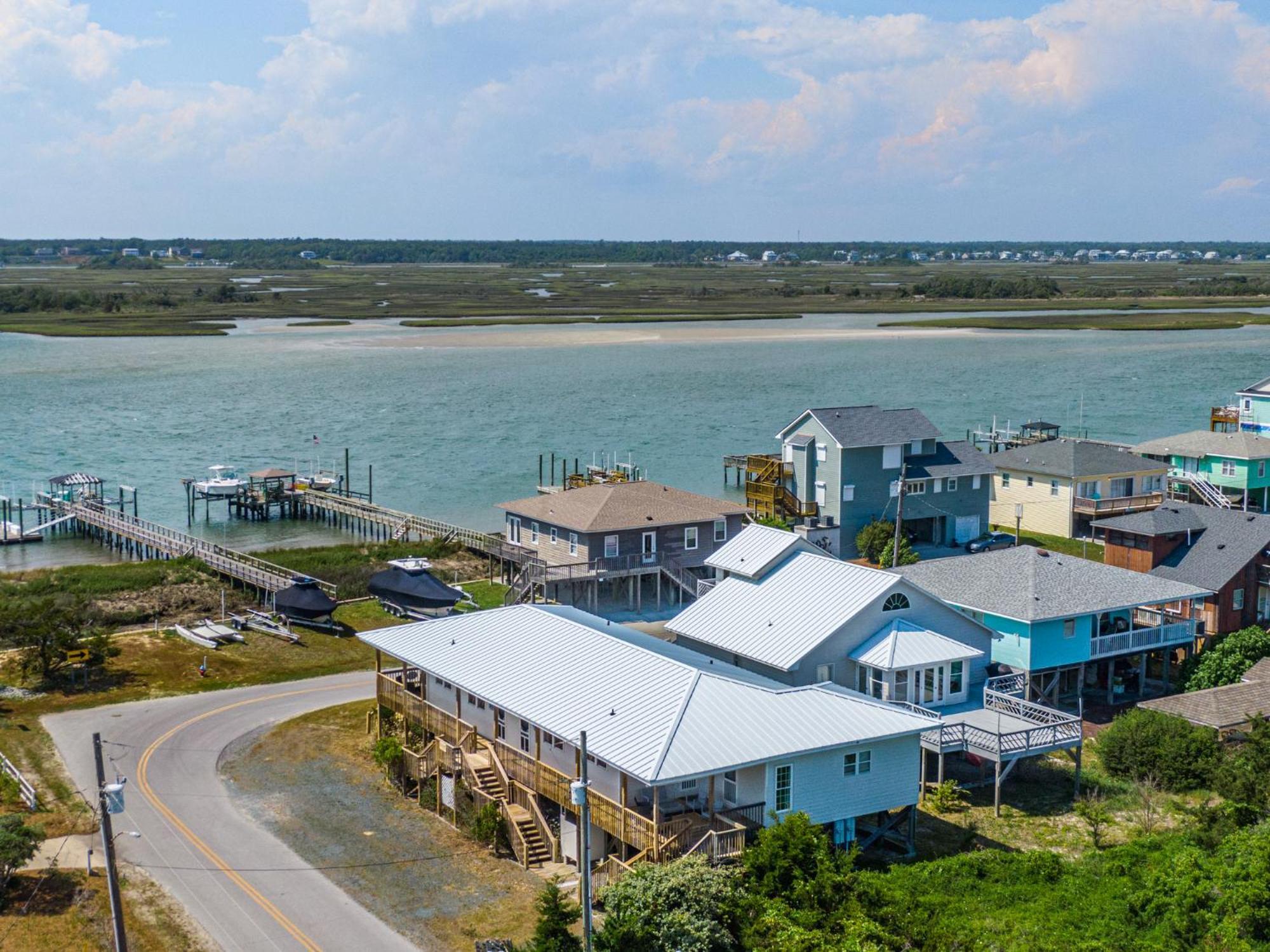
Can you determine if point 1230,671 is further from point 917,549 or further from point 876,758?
point 917,549

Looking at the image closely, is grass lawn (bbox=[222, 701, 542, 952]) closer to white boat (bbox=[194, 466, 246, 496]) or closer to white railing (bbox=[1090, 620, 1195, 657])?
white railing (bbox=[1090, 620, 1195, 657])

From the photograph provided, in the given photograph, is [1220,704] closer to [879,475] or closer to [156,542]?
[879,475]

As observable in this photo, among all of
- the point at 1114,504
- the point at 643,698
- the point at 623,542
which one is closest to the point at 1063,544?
the point at 1114,504

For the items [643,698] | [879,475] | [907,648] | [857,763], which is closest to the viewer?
[857,763]

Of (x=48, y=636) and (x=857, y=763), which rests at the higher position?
(x=857, y=763)

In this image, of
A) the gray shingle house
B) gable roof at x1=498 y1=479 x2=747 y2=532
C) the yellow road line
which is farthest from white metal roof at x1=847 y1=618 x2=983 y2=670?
the gray shingle house

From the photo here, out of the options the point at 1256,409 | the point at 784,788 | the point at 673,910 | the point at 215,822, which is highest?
the point at 1256,409
